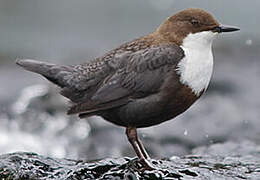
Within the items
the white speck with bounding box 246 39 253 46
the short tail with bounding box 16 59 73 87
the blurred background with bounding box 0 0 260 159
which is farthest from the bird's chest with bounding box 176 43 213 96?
the white speck with bounding box 246 39 253 46

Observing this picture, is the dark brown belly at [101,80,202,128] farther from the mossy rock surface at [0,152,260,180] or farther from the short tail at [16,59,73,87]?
the short tail at [16,59,73,87]

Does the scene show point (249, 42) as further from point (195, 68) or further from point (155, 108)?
point (155, 108)

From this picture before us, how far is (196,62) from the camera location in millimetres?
4582

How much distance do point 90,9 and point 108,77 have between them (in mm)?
8870

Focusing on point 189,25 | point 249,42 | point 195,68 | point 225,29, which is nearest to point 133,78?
point 195,68

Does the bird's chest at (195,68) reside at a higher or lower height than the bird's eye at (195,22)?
lower

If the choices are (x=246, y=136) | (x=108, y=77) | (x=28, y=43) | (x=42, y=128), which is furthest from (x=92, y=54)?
(x=108, y=77)

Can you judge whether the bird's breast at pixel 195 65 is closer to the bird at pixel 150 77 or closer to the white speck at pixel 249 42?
the bird at pixel 150 77

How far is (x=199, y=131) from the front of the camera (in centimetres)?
725

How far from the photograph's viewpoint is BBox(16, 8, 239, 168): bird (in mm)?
4531

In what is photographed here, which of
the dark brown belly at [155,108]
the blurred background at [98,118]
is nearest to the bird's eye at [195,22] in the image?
the dark brown belly at [155,108]

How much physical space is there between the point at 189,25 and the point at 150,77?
57cm

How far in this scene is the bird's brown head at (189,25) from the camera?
4734mm

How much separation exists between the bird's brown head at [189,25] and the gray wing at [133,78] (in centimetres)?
15
